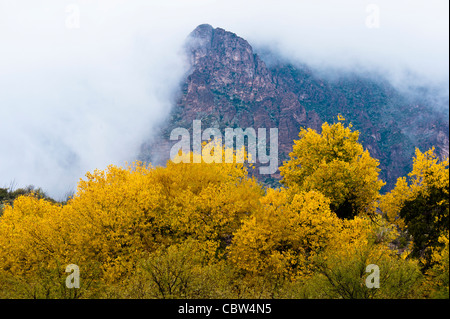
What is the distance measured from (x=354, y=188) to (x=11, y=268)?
3759cm

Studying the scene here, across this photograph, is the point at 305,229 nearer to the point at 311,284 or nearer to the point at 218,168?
the point at 311,284

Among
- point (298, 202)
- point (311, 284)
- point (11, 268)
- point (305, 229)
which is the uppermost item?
point (298, 202)

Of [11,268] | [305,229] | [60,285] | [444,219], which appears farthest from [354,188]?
[11,268]

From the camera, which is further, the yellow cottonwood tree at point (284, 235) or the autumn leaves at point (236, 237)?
the yellow cottonwood tree at point (284, 235)
